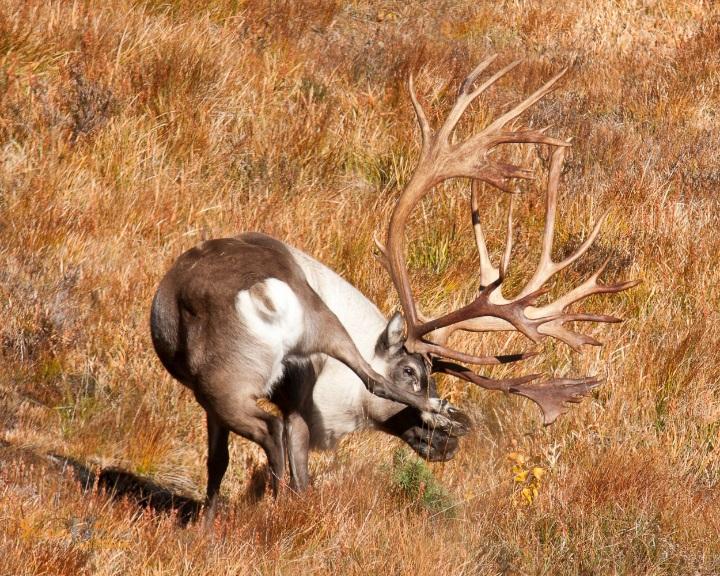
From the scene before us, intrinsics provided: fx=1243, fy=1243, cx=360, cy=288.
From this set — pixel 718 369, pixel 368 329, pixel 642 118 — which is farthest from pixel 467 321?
pixel 642 118

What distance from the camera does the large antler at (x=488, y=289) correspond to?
560 cm

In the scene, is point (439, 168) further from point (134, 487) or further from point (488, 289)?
point (134, 487)

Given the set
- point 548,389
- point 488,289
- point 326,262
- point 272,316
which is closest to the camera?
point 272,316

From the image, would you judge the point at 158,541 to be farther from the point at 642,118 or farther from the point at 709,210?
the point at 642,118

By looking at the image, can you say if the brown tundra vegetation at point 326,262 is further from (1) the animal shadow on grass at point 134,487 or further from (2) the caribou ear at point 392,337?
(2) the caribou ear at point 392,337

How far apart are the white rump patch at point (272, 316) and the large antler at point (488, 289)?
2.98ft

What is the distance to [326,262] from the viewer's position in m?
7.58

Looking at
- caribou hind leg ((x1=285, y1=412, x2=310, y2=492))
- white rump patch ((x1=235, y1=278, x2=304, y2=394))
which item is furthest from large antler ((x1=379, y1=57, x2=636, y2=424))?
white rump patch ((x1=235, y1=278, x2=304, y2=394))

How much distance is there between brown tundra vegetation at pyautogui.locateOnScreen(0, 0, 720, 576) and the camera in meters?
4.98

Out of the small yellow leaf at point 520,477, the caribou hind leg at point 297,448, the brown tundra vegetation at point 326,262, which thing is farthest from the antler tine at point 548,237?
the caribou hind leg at point 297,448

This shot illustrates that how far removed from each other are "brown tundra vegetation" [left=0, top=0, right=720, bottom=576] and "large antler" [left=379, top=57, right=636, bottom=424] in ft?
1.42

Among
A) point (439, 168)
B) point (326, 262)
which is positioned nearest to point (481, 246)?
point (439, 168)

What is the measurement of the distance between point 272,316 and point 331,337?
1.02 ft

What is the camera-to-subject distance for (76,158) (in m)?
7.81
